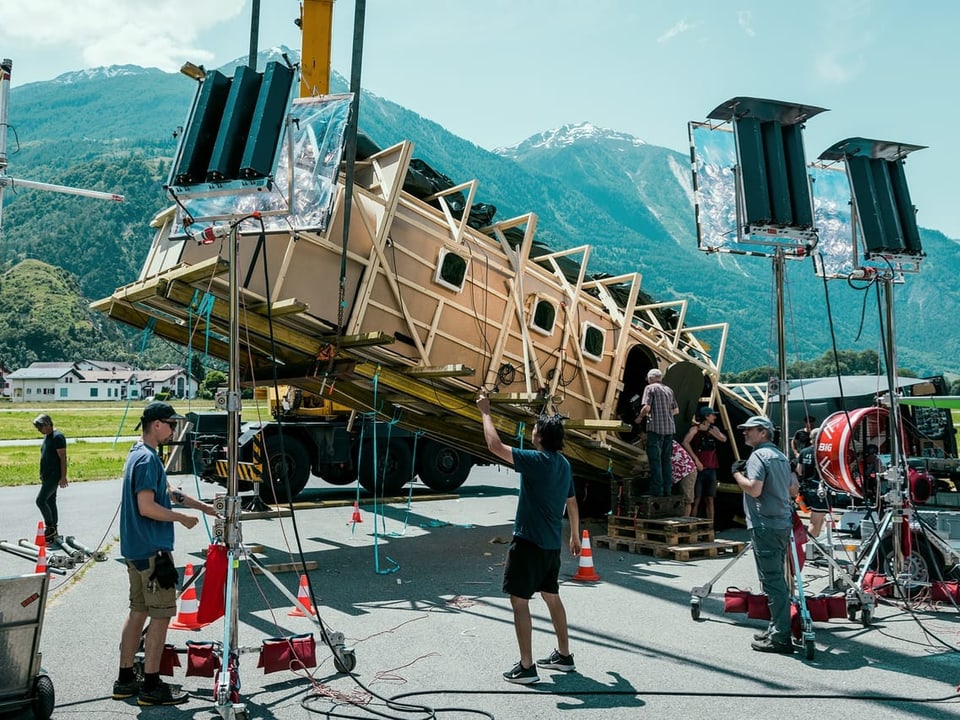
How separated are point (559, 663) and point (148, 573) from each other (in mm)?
2964

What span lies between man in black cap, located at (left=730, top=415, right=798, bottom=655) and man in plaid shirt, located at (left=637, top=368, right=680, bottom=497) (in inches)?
206

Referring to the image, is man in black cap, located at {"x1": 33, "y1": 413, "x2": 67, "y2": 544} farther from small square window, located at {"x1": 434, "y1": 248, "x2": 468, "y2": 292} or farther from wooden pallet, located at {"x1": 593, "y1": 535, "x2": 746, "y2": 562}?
wooden pallet, located at {"x1": 593, "y1": 535, "x2": 746, "y2": 562}

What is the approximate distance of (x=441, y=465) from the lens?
62.6 feet

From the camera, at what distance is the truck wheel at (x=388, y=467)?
17.8 m

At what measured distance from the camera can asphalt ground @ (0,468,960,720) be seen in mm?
5262

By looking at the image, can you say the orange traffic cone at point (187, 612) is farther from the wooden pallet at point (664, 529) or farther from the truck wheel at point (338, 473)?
the truck wheel at point (338, 473)

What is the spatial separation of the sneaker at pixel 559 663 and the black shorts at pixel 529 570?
51cm

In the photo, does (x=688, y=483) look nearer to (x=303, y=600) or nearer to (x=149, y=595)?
(x=303, y=600)

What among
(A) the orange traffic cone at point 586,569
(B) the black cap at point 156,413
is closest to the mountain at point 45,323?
(A) the orange traffic cone at point 586,569

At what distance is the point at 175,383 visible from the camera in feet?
308

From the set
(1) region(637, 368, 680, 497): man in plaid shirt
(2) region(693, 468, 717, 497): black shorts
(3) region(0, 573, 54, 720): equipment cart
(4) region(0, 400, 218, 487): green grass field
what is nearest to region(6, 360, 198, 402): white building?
(4) region(0, 400, 218, 487): green grass field

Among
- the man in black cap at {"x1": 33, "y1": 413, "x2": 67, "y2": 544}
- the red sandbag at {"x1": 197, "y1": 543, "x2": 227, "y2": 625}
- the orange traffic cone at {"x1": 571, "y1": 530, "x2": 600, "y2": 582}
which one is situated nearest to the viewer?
the red sandbag at {"x1": 197, "y1": 543, "x2": 227, "y2": 625}

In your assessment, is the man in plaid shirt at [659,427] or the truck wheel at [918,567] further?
the man in plaid shirt at [659,427]

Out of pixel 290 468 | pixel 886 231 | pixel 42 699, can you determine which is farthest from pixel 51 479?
pixel 886 231
